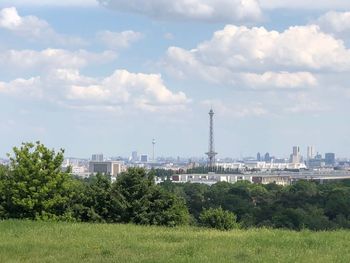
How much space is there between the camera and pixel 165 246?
16.6 m

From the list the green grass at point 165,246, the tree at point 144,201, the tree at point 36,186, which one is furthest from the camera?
the tree at point 144,201

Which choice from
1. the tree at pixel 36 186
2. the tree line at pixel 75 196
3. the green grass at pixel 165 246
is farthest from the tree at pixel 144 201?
the green grass at pixel 165 246

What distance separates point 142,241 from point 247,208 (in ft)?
213

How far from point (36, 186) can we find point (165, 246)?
18577 millimetres

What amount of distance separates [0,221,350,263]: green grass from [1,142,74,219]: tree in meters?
12.5

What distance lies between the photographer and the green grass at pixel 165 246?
14609mm

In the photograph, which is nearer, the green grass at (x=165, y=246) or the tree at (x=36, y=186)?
the green grass at (x=165, y=246)

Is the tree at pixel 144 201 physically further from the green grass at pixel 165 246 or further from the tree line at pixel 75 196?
the green grass at pixel 165 246

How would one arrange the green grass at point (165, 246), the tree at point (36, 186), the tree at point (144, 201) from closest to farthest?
1. the green grass at point (165, 246)
2. the tree at point (36, 186)
3. the tree at point (144, 201)

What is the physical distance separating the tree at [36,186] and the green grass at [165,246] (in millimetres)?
12521

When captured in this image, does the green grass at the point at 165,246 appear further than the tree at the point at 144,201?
No

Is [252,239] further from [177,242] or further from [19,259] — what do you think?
[19,259]

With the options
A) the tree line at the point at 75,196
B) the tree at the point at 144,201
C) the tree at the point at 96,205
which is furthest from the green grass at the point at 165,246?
the tree at the point at 144,201

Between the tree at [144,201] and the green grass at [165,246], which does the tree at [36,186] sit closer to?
the tree at [144,201]
